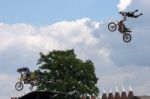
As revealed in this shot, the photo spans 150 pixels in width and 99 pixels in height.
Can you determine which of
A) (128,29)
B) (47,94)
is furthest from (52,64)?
(47,94)

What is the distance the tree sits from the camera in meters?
118

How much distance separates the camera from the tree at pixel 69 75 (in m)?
118

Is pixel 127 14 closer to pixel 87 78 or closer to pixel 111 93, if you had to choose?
pixel 87 78

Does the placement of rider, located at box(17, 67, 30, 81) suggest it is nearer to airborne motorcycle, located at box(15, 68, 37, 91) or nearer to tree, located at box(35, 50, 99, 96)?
airborne motorcycle, located at box(15, 68, 37, 91)

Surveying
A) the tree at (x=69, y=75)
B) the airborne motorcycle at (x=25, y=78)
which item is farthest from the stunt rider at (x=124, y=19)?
the tree at (x=69, y=75)

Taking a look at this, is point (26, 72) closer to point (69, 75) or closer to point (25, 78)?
point (25, 78)

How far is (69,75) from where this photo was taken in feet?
395

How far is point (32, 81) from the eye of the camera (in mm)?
71875

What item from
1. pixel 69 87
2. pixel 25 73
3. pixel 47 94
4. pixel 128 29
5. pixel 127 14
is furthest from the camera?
pixel 69 87

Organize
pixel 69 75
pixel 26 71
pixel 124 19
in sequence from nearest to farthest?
pixel 124 19, pixel 26 71, pixel 69 75

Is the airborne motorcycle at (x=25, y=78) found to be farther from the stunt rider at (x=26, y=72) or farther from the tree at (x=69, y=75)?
the tree at (x=69, y=75)

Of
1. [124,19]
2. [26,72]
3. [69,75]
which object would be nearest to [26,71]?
[26,72]

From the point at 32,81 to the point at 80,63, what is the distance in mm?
51350

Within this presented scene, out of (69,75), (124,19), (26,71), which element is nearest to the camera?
(124,19)
